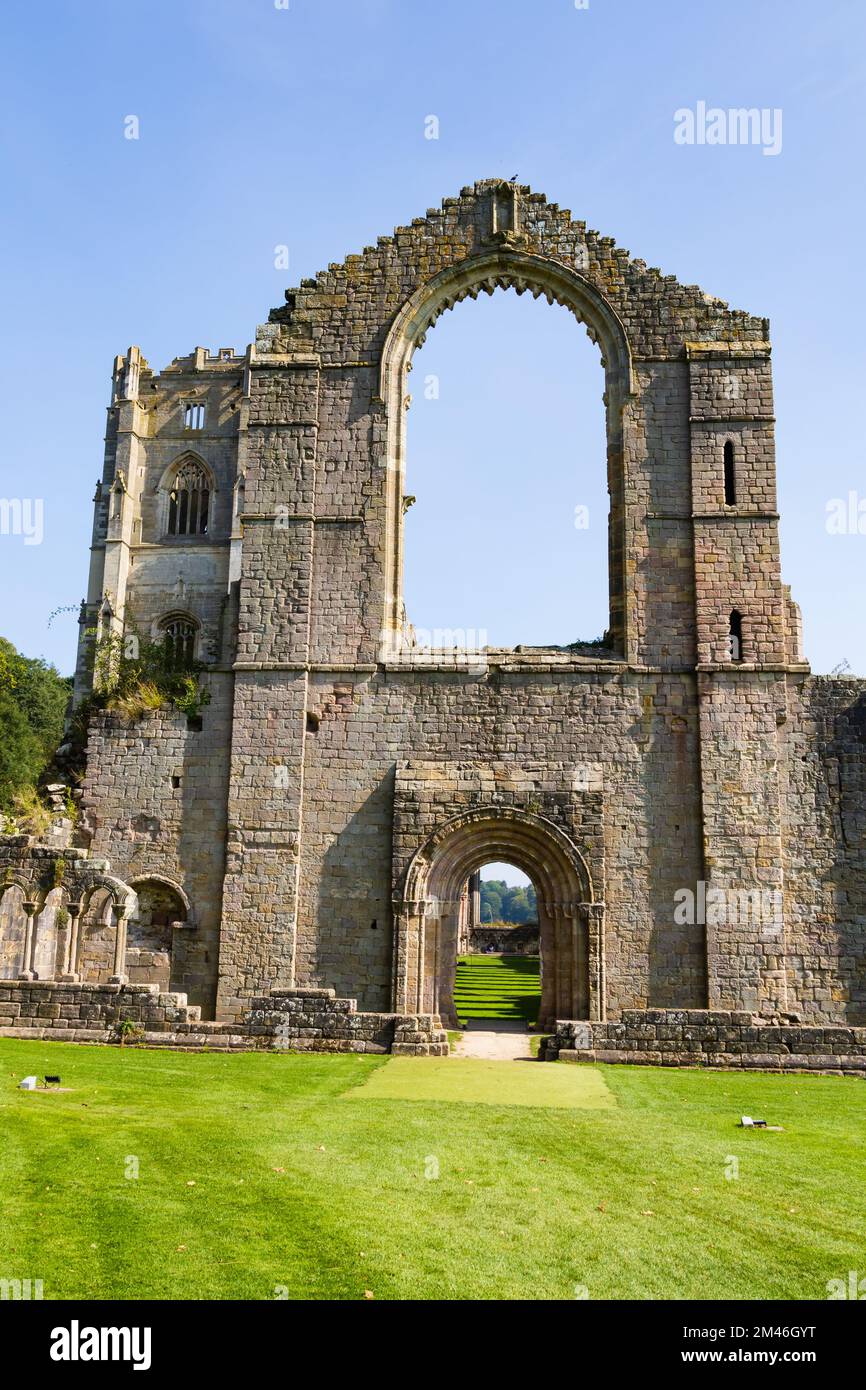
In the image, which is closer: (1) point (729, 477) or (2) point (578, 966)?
(2) point (578, 966)

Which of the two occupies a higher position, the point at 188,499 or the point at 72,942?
the point at 188,499

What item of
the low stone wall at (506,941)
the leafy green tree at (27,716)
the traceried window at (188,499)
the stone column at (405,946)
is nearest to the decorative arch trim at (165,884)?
the stone column at (405,946)

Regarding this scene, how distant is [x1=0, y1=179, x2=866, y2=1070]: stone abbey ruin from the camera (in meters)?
19.1

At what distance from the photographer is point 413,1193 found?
26.6 feet

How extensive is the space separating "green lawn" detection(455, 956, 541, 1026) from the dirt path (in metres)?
0.79

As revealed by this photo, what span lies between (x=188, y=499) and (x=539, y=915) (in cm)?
3403

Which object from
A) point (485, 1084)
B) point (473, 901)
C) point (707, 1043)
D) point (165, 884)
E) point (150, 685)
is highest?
point (150, 685)

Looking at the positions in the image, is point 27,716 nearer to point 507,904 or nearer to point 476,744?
point 476,744

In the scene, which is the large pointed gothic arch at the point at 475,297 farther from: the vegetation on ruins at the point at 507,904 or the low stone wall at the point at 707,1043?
the vegetation on ruins at the point at 507,904

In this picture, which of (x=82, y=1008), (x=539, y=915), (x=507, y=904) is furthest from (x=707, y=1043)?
(x=507, y=904)

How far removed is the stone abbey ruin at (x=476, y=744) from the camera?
62.6ft

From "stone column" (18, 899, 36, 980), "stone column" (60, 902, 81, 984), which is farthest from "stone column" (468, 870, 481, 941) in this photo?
"stone column" (18, 899, 36, 980)
